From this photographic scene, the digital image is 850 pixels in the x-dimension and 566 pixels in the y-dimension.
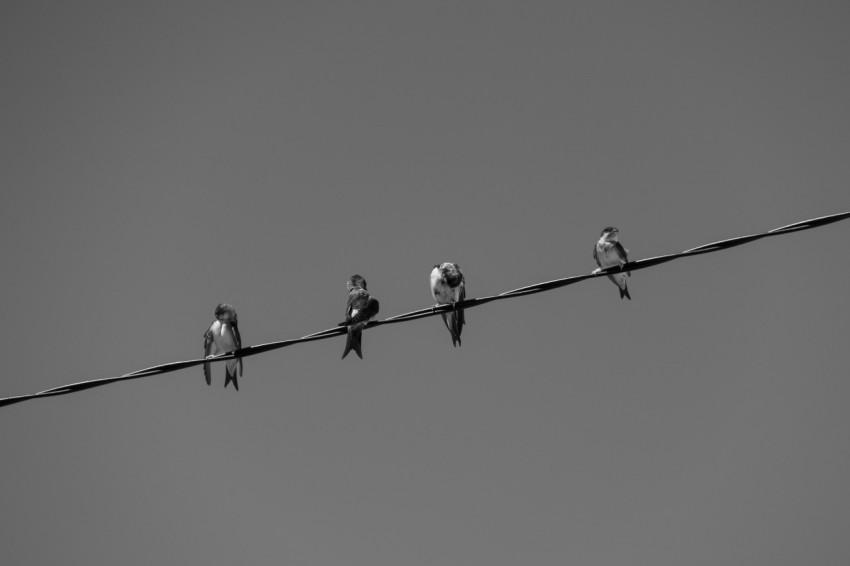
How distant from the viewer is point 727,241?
243 inches

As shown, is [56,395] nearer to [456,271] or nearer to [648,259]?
[648,259]

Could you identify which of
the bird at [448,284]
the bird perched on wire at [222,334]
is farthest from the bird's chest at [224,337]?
the bird at [448,284]

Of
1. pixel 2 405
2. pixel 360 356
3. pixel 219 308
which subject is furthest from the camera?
pixel 219 308

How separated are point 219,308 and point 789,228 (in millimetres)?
7093

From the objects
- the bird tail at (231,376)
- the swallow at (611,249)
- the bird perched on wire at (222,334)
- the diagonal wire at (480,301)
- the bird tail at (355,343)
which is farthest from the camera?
the swallow at (611,249)

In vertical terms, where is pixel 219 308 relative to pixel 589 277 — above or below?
above

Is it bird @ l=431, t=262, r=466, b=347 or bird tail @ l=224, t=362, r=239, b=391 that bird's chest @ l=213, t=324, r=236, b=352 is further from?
bird @ l=431, t=262, r=466, b=347

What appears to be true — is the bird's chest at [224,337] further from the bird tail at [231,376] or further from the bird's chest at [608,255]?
the bird's chest at [608,255]

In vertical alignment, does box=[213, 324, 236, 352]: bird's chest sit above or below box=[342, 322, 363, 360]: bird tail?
above

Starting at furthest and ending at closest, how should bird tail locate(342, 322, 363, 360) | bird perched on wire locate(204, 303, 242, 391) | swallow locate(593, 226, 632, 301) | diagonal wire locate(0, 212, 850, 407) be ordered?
swallow locate(593, 226, 632, 301) → bird perched on wire locate(204, 303, 242, 391) → bird tail locate(342, 322, 363, 360) → diagonal wire locate(0, 212, 850, 407)

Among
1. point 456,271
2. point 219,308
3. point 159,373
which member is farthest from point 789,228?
point 219,308

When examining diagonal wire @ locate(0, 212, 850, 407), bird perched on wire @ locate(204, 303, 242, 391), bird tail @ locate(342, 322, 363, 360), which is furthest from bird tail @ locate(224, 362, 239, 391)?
diagonal wire @ locate(0, 212, 850, 407)

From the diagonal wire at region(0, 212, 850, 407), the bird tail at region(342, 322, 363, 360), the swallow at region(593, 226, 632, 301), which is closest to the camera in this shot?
the diagonal wire at region(0, 212, 850, 407)

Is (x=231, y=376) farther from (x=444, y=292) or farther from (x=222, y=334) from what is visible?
(x=444, y=292)
